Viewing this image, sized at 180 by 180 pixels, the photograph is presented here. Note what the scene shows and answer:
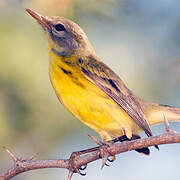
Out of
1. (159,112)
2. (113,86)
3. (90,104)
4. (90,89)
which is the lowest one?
(90,104)

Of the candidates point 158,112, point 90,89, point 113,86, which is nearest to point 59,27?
point 113,86

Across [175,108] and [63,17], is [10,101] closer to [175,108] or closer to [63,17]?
[63,17]

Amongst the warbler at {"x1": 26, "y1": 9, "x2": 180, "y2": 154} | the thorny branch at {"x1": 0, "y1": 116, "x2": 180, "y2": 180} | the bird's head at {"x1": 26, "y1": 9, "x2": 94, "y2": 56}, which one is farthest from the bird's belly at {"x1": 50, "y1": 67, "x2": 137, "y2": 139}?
the thorny branch at {"x1": 0, "y1": 116, "x2": 180, "y2": 180}

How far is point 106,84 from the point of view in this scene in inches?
157

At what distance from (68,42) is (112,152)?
152 cm

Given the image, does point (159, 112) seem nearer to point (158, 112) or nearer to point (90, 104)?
point (158, 112)

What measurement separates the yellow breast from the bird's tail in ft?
1.51

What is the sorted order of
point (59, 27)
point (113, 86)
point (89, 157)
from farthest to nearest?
1. point (59, 27)
2. point (113, 86)
3. point (89, 157)

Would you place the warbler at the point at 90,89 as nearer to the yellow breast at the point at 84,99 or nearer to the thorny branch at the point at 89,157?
the yellow breast at the point at 84,99

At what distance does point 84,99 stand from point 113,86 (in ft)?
2.01

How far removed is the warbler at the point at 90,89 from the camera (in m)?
3.65

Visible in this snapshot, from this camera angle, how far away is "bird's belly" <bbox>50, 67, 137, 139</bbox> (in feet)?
11.8

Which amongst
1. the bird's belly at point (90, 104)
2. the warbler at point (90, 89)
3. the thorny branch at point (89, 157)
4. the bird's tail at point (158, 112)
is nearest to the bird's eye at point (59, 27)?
the warbler at point (90, 89)

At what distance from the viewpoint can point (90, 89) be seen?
372cm
